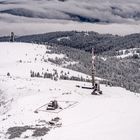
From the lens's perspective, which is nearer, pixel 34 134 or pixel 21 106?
pixel 34 134

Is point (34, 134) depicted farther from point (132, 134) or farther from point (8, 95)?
point (8, 95)

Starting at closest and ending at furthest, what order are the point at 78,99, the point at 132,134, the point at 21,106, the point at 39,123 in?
the point at 132,134 < the point at 39,123 < the point at 21,106 < the point at 78,99

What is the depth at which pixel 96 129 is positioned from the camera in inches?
2896

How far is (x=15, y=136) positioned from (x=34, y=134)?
2.98 metres

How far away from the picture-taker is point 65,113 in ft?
277

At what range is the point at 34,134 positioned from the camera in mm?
72500

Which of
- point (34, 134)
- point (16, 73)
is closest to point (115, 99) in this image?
point (34, 134)

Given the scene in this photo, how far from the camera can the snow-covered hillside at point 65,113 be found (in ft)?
236

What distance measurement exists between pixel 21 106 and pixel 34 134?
17986 mm

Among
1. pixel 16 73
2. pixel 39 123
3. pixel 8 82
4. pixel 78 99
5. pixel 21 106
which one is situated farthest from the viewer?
pixel 16 73

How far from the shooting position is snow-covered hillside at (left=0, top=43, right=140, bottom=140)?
72.1 m

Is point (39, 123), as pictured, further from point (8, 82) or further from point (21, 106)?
point (8, 82)

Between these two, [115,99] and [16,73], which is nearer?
[115,99]

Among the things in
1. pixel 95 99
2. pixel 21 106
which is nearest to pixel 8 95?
pixel 21 106
